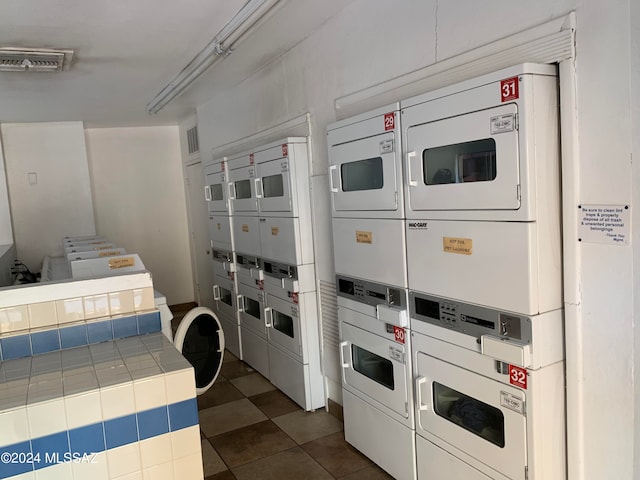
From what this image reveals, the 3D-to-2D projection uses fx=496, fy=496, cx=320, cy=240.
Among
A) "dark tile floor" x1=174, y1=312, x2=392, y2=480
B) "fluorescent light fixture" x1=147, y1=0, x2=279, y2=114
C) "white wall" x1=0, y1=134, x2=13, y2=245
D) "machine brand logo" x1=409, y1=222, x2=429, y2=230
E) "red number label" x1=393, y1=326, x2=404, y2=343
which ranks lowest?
"dark tile floor" x1=174, y1=312, x2=392, y2=480

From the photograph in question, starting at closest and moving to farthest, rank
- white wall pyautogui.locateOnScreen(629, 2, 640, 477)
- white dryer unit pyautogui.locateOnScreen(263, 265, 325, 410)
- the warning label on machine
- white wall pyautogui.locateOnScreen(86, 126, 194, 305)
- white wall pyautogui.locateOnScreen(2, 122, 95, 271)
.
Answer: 1. white wall pyautogui.locateOnScreen(629, 2, 640, 477)
2. the warning label on machine
3. white dryer unit pyautogui.locateOnScreen(263, 265, 325, 410)
4. white wall pyautogui.locateOnScreen(2, 122, 95, 271)
5. white wall pyautogui.locateOnScreen(86, 126, 194, 305)

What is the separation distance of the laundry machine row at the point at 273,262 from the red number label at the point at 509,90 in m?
1.99

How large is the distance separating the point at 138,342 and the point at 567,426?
2.01m

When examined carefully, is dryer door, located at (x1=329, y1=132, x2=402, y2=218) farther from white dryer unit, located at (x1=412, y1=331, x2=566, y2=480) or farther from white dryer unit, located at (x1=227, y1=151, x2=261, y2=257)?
white dryer unit, located at (x1=227, y1=151, x2=261, y2=257)

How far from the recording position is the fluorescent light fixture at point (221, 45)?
2677 mm

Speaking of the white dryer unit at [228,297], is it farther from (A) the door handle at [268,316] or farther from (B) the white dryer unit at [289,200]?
(B) the white dryer unit at [289,200]

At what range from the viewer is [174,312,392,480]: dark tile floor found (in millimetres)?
3109

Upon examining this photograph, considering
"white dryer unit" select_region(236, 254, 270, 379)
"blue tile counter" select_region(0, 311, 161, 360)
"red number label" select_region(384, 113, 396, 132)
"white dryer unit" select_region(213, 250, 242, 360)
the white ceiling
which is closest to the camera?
"blue tile counter" select_region(0, 311, 161, 360)

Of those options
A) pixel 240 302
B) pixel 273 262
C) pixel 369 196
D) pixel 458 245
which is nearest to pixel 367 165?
pixel 369 196

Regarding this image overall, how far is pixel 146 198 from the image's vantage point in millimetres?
7375

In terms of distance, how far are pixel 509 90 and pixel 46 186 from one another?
6.17 m

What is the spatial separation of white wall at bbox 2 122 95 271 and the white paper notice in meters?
6.13

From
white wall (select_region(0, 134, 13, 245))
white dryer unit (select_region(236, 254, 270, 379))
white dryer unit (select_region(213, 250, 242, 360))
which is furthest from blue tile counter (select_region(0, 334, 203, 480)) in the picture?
white wall (select_region(0, 134, 13, 245))

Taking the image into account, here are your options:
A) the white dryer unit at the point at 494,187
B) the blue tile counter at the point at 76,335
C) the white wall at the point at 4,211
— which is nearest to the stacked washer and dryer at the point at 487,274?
the white dryer unit at the point at 494,187
